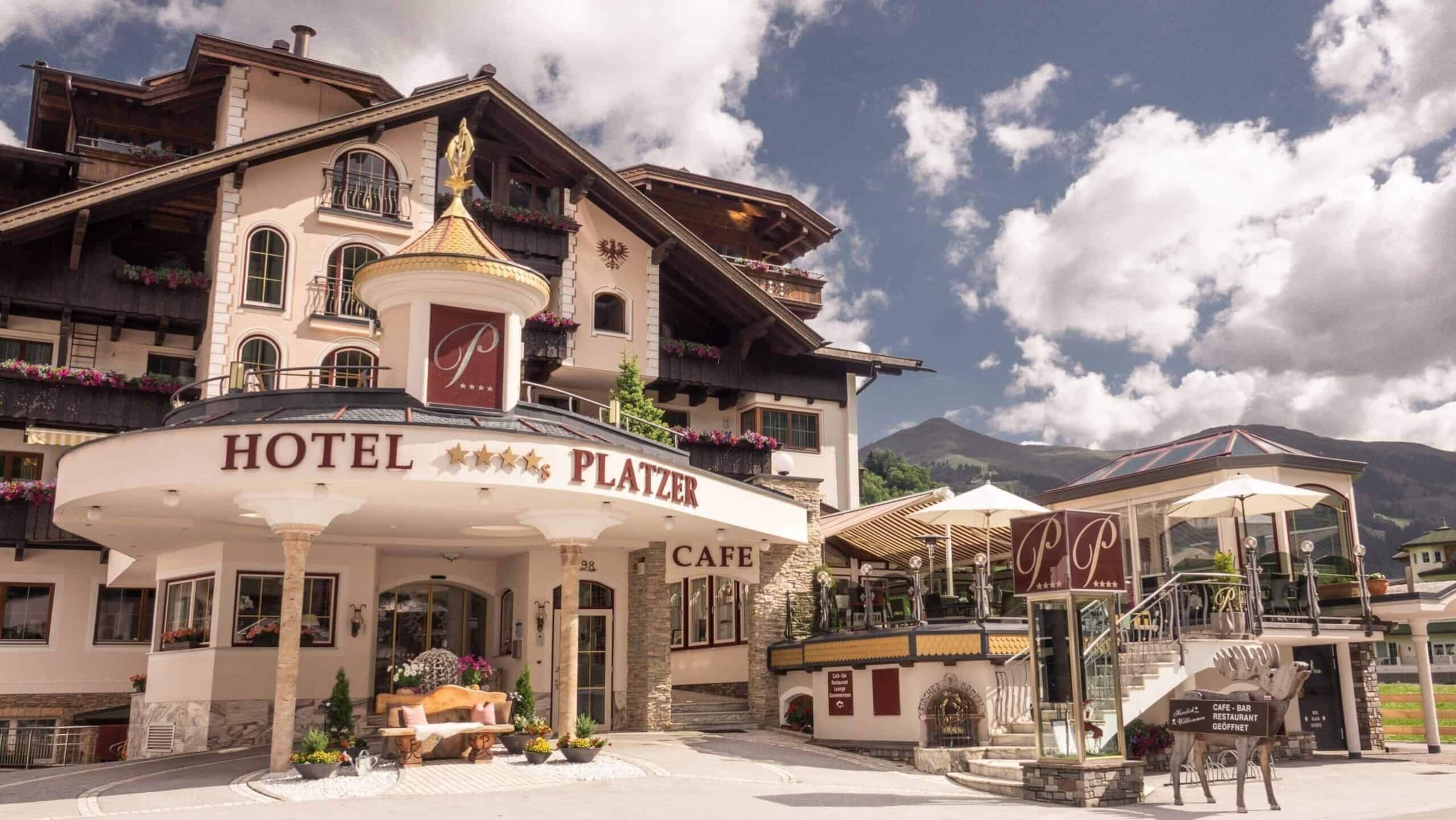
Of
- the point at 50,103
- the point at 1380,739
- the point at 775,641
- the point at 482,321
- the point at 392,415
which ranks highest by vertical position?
the point at 50,103

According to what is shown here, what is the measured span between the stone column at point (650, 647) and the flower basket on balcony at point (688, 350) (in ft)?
19.4

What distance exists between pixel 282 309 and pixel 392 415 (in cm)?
955

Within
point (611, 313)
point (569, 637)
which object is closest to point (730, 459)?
point (611, 313)

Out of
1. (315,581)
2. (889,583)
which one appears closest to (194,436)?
(315,581)

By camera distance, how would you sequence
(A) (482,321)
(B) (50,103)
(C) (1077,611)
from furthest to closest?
(B) (50,103) < (A) (482,321) < (C) (1077,611)

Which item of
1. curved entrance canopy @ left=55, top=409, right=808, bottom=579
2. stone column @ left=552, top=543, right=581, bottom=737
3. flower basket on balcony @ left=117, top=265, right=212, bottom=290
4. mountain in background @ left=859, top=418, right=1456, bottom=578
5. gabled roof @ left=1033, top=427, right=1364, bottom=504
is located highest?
mountain in background @ left=859, top=418, right=1456, bottom=578

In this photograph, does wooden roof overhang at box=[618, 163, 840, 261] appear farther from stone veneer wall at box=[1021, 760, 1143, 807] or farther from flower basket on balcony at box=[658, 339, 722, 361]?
stone veneer wall at box=[1021, 760, 1143, 807]

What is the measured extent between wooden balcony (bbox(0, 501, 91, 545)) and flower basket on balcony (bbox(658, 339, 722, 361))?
13256 mm

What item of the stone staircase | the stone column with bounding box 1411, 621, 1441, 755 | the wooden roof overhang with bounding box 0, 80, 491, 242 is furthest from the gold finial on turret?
the stone column with bounding box 1411, 621, 1441, 755

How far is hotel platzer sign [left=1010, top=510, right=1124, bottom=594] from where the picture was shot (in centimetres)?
1412

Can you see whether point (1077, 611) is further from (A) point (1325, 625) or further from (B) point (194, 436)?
→ (B) point (194, 436)

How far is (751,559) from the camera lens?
23438 mm

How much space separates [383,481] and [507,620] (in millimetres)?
9588

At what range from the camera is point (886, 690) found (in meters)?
19.2
